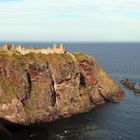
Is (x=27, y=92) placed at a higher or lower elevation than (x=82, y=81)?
lower

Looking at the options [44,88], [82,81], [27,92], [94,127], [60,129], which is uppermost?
[44,88]

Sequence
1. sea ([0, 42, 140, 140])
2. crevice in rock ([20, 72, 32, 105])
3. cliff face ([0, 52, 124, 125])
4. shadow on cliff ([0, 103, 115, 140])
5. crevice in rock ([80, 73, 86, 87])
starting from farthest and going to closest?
crevice in rock ([80, 73, 86, 87])
crevice in rock ([20, 72, 32, 105])
cliff face ([0, 52, 124, 125])
sea ([0, 42, 140, 140])
shadow on cliff ([0, 103, 115, 140])

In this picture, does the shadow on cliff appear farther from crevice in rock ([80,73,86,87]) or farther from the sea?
crevice in rock ([80,73,86,87])

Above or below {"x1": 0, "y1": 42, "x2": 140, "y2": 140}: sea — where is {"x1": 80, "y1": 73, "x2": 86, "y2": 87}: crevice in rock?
above

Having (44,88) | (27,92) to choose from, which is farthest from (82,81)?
(27,92)

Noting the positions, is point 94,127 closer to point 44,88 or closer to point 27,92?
point 44,88

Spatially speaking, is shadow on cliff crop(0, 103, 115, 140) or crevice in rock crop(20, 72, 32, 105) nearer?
shadow on cliff crop(0, 103, 115, 140)

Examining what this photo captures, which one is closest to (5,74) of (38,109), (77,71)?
(38,109)

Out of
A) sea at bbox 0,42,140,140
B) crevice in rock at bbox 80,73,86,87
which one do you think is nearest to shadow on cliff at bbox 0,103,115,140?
sea at bbox 0,42,140,140

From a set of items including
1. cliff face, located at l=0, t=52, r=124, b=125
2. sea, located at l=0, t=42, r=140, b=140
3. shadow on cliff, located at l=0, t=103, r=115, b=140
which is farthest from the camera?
cliff face, located at l=0, t=52, r=124, b=125
